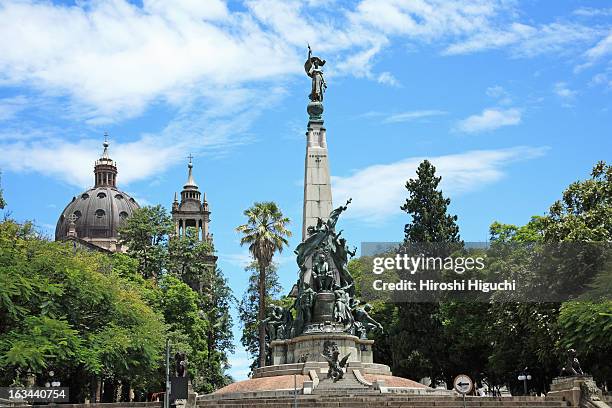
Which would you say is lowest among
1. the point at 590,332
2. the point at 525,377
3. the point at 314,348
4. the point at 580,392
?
the point at 580,392

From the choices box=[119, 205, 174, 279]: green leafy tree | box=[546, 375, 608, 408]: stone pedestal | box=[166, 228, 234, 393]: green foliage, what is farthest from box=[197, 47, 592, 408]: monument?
box=[119, 205, 174, 279]: green leafy tree

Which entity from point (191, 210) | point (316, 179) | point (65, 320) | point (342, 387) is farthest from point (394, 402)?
point (191, 210)

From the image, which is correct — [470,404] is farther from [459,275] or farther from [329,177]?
[459,275]

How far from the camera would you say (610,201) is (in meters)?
41.2

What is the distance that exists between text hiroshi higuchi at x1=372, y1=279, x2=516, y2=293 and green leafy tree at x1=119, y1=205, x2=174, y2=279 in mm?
15859

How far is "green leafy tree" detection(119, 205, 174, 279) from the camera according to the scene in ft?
211

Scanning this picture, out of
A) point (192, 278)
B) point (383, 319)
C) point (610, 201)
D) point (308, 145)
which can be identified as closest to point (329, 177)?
point (308, 145)

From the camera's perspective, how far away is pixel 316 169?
45.7 m

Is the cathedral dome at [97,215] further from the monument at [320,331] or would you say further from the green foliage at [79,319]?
the monument at [320,331]

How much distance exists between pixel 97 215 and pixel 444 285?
69.6m

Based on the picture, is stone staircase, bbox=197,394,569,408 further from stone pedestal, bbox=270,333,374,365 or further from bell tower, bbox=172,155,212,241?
bell tower, bbox=172,155,212,241

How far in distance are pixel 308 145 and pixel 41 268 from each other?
16.3 m

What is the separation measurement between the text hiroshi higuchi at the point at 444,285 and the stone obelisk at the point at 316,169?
380 inches

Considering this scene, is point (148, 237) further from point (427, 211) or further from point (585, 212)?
point (585, 212)
